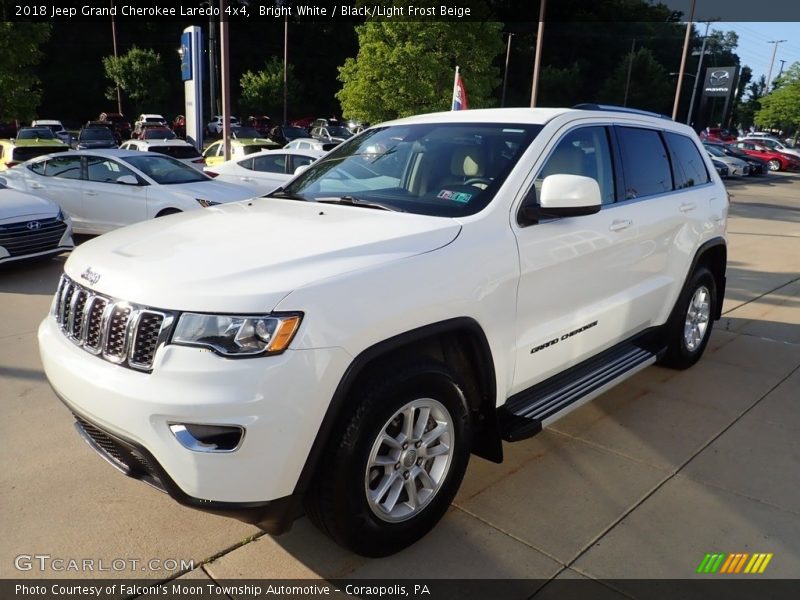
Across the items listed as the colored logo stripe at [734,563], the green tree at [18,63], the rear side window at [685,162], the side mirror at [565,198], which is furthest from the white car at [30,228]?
the green tree at [18,63]

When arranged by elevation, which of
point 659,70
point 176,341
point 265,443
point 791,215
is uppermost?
point 659,70

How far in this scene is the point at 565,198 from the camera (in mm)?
2975

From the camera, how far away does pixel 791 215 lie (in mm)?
16250

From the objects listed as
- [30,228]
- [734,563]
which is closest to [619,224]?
[734,563]

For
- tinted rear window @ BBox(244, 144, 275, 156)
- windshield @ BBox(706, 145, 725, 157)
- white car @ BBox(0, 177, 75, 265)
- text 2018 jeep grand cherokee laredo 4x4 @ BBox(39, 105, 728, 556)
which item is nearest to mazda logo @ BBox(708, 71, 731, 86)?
windshield @ BBox(706, 145, 725, 157)

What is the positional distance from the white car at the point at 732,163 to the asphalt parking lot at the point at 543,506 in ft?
87.0

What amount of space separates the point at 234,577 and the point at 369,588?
0.55 m

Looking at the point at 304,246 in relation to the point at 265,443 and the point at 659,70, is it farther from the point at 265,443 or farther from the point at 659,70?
the point at 659,70

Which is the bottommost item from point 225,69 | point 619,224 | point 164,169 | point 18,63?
point 164,169

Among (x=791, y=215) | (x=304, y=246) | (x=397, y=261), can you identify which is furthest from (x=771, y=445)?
(x=791, y=215)

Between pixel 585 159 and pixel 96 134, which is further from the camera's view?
pixel 96 134

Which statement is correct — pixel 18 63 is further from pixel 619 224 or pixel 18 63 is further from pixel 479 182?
pixel 619 224

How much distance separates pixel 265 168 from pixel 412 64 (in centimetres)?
915

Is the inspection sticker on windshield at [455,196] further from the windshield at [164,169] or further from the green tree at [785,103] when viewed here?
the green tree at [785,103]
